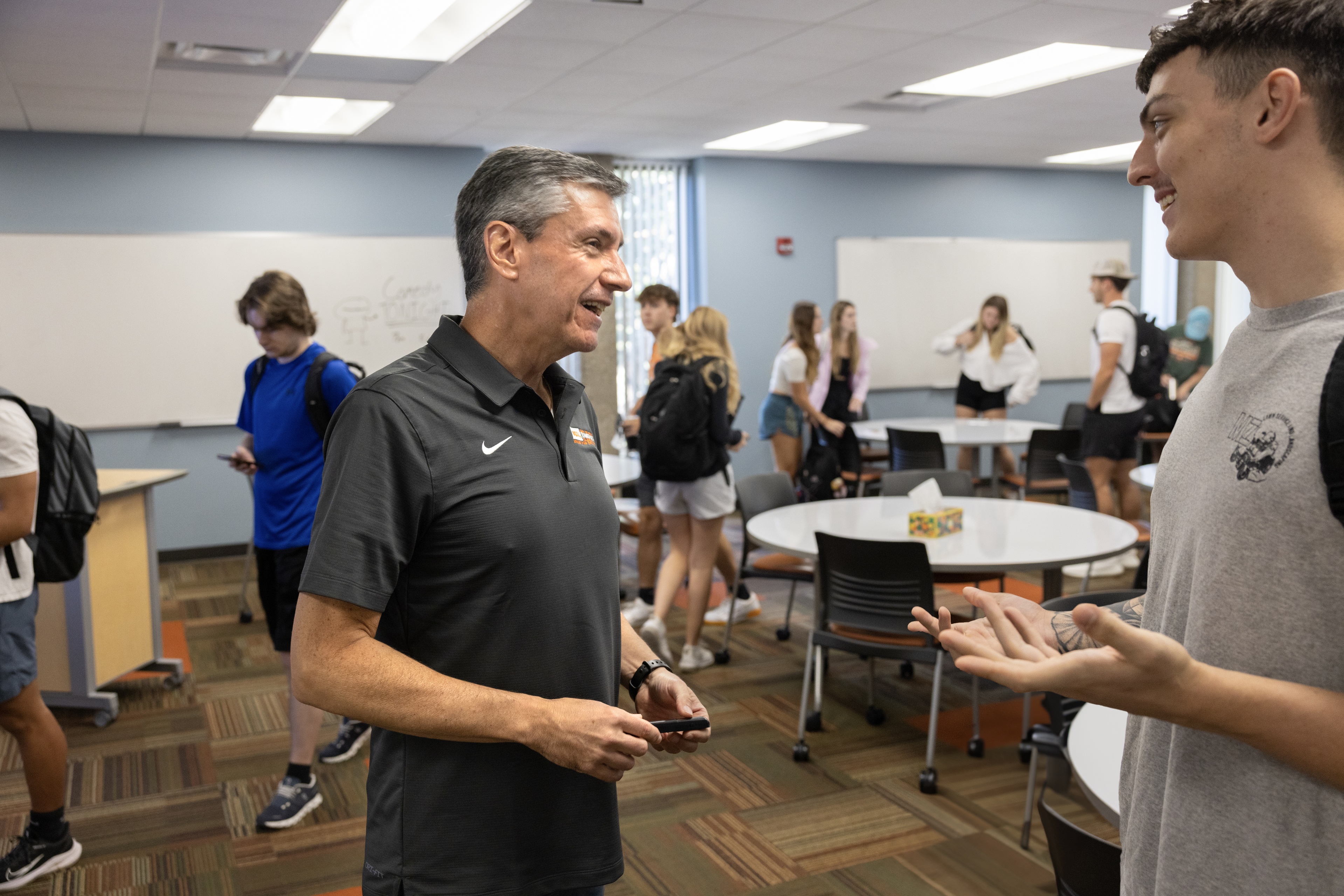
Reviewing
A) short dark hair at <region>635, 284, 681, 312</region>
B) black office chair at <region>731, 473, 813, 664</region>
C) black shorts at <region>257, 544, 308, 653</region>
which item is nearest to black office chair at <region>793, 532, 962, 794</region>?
black office chair at <region>731, 473, 813, 664</region>

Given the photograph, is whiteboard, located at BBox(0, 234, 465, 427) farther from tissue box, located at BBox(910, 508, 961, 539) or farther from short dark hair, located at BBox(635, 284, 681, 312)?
tissue box, located at BBox(910, 508, 961, 539)

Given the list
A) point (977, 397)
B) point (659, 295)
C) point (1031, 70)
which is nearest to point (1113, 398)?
point (1031, 70)

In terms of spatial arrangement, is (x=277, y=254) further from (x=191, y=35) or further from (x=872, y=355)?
(x=872, y=355)

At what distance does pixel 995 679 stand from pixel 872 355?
832 centimetres

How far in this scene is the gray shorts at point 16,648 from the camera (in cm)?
260

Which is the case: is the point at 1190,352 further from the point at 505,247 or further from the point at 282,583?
the point at 505,247

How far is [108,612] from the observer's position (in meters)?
4.24

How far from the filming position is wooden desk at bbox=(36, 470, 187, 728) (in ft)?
13.3

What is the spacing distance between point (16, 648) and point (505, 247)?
2069 mm

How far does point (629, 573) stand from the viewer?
21.0 ft

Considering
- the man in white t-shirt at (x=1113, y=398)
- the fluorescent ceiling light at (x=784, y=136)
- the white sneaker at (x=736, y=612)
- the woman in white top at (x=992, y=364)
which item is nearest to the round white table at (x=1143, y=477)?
the man in white t-shirt at (x=1113, y=398)

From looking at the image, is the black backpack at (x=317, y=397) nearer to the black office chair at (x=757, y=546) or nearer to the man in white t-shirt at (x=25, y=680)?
the man in white t-shirt at (x=25, y=680)

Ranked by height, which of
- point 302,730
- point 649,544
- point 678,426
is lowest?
point 302,730

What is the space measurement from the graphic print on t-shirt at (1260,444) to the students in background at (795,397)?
535cm
